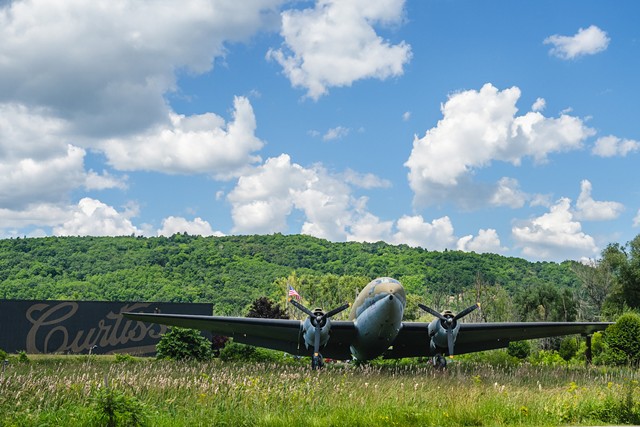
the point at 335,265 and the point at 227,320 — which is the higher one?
the point at 335,265

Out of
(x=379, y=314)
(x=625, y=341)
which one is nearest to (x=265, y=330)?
(x=379, y=314)

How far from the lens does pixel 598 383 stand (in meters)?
16.3

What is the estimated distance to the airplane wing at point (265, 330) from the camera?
24156 mm

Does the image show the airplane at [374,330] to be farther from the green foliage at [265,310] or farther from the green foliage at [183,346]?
the green foliage at [265,310]

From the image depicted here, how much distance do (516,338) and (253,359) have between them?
546 inches

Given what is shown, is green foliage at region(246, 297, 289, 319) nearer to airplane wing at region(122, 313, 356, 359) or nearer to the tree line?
airplane wing at region(122, 313, 356, 359)

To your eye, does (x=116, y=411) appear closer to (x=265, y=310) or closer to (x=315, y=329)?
(x=315, y=329)

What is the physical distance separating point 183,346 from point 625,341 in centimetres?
2129

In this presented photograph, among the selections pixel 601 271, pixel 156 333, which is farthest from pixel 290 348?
pixel 601 271

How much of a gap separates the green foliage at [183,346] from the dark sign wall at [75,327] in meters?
17.0

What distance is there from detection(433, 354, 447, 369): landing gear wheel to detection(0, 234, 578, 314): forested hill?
53917 millimetres

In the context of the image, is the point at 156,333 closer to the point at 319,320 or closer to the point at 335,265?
the point at 319,320

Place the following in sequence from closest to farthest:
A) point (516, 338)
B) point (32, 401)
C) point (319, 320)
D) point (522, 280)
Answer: point (32, 401), point (319, 320), point (516, 338), point (522, 280)

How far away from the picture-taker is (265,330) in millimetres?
25328
